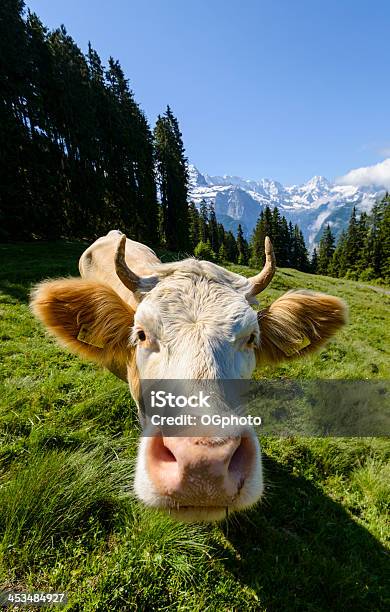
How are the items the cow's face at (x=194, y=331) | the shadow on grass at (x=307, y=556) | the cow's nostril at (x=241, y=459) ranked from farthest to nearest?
the shadow on grass at (x=307, y=556), the cow's face at (x=194, y=331), the cow's nostril at (x=241, y=459)

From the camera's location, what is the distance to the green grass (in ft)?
8.19

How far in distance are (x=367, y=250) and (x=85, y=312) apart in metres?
61.9

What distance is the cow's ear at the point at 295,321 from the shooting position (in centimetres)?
324

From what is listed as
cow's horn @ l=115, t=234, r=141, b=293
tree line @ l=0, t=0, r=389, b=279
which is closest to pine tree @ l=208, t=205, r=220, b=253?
tree line @ l=0, t=0, r=389, b=279

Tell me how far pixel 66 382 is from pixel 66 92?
2771cm

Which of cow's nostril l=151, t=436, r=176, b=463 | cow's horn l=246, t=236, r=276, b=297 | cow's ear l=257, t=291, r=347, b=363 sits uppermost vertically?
cow's horn l=246, t=236, r=276, b=297

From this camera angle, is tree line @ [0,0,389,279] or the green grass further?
tree line @ [0,0,389,279]

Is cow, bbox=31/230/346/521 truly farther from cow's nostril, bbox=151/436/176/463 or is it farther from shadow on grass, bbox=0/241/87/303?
shadow on grass, bbox=0/241/87/303

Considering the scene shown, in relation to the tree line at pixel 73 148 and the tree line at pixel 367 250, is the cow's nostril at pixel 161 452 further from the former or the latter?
the tree line at pixel 367 250

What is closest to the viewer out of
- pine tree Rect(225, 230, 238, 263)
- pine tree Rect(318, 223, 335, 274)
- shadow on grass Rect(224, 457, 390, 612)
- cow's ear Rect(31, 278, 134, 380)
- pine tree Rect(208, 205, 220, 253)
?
shadow on grass Rect(224, 457, 390, 612)

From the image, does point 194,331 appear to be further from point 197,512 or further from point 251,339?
point 197,512

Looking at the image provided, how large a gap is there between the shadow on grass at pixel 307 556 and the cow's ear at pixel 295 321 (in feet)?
5.36

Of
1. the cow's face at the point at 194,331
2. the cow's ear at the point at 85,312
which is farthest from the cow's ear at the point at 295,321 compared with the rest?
the cow's ear at the point at 85,312

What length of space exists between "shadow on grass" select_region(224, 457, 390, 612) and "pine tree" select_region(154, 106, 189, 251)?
36.7 m
